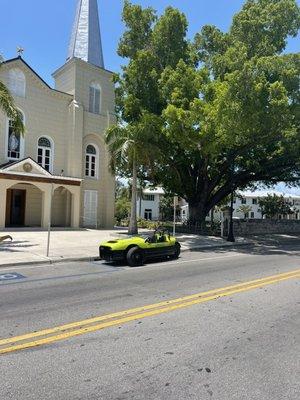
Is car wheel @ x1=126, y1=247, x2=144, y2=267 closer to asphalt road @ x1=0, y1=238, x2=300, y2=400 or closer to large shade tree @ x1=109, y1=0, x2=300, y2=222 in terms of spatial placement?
asphalt road @ x1=0, y1=238, x2=300, y2=400

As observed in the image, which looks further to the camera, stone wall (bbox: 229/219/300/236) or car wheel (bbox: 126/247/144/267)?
stone wall (bbox: 229/219/300/236)

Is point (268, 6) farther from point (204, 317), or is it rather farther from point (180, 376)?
point (180, 376)

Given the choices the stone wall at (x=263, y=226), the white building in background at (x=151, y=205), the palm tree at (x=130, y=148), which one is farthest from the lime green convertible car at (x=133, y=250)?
the white building in background at (x=151, y=205)

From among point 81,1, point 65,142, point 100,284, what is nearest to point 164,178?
point 65,142

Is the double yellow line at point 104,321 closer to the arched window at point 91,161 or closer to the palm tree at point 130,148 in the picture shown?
the palm tree at point 130,148

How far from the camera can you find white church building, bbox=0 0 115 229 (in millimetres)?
29266

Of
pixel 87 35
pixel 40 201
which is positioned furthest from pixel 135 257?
pixel 87 35

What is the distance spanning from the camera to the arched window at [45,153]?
102ft

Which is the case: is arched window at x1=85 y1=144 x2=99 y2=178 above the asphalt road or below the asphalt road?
above

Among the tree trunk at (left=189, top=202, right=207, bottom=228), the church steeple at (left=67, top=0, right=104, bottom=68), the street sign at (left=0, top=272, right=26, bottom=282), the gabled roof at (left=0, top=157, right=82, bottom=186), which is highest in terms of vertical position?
the church steeple at (left=67, top=0, right=104, bottom=68)

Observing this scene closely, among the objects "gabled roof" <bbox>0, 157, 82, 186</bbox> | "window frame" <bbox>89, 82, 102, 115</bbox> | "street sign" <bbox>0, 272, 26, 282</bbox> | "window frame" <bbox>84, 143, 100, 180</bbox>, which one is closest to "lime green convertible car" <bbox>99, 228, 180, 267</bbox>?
"street sign" <bbox>0, 272, 26, 282</bbox>

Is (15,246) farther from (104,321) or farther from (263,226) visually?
(263,226)

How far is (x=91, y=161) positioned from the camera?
33.8 m

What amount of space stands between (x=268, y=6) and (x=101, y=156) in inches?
648
